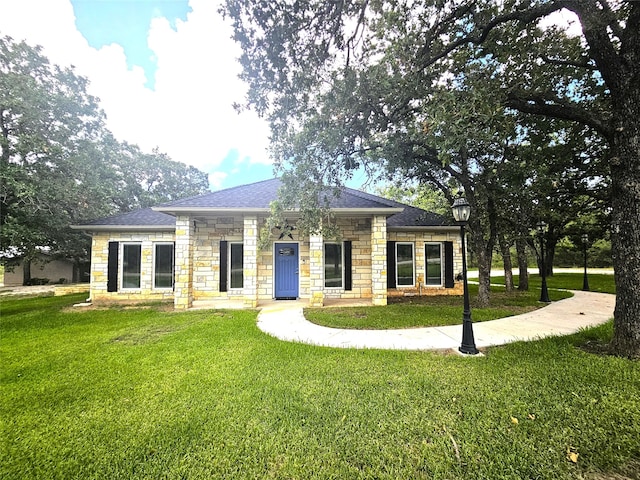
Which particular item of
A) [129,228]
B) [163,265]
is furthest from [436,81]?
[129,228]

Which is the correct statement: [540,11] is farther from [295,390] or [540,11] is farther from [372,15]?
[295,390]

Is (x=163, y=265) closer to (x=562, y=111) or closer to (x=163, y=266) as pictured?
(x=163, y=266)

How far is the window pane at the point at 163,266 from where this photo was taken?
31.3ft

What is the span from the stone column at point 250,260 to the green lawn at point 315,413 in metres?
3.58

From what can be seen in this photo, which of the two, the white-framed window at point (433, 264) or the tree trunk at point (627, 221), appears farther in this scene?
the white-framed window at point (433, 264)

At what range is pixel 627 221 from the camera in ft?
12.3

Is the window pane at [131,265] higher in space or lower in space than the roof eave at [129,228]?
lower

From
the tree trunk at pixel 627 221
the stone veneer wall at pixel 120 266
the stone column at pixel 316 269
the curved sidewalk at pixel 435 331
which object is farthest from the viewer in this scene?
the stone veneer wall at pixel 120 266

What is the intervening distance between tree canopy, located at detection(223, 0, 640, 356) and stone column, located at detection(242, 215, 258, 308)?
2955 millimetres

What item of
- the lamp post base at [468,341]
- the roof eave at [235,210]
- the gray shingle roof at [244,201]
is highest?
the gray shingle roof at [244,201]

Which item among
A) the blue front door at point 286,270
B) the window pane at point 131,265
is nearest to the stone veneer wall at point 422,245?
the blue front door at point 286,270

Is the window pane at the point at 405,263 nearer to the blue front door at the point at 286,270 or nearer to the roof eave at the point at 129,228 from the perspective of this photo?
the blue front door at the point at 286,270

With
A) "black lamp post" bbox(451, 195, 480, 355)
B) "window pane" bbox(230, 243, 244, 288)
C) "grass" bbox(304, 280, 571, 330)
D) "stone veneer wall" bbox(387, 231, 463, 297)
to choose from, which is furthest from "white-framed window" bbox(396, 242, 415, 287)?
"black lamp post" bbox(451, 195, 480, 355)

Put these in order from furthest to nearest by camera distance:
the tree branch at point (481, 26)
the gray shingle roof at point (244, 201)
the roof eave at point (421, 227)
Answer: the roof eave at point (421, 227)
the gray shingle roof at point (244, 201)
the tree branch at point (481, 26)
